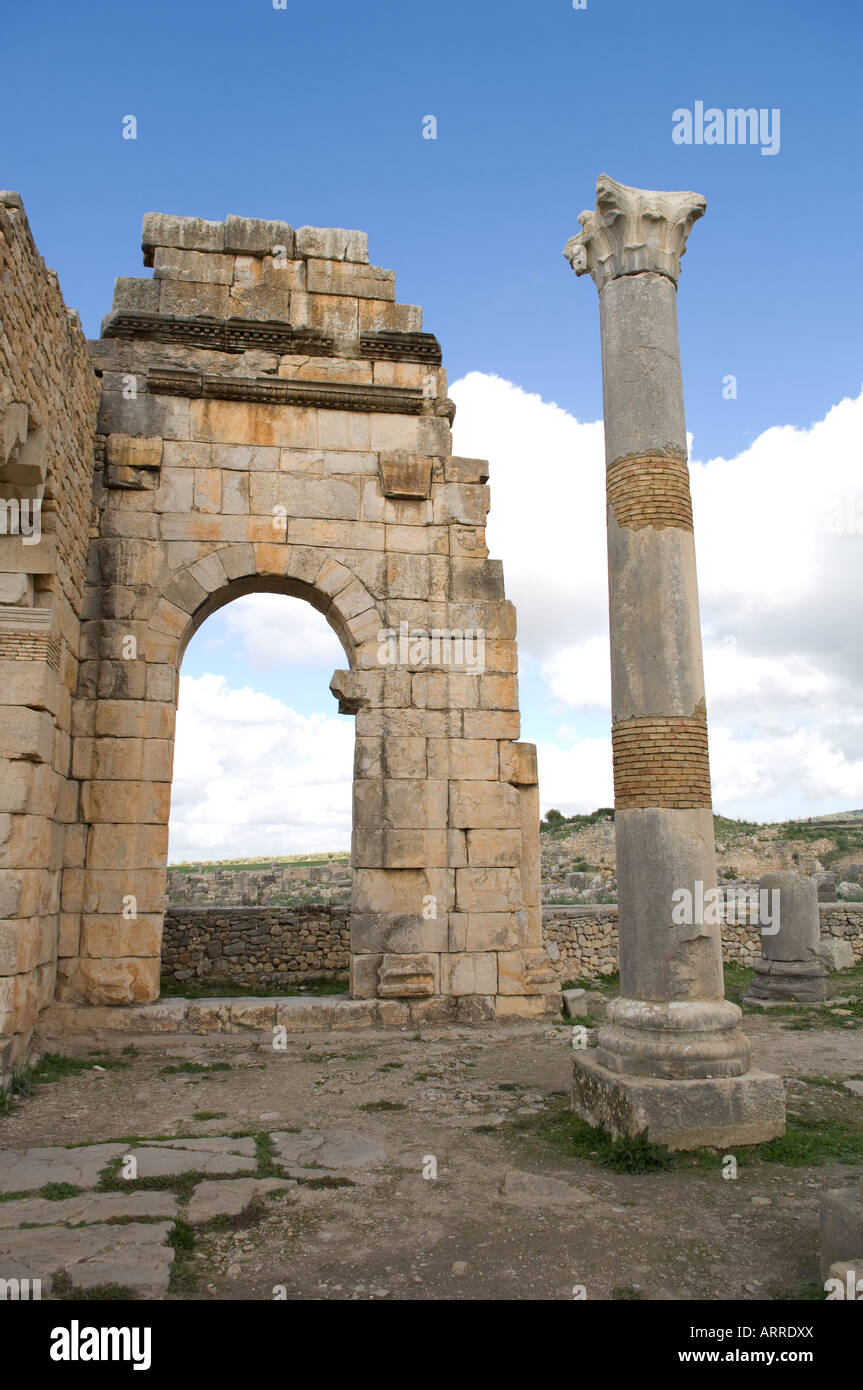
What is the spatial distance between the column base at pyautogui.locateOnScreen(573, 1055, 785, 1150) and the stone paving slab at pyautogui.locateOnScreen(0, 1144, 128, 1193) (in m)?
2.78

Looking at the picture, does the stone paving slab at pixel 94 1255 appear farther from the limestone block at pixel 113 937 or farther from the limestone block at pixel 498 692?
the limestone block at pixel 498 692

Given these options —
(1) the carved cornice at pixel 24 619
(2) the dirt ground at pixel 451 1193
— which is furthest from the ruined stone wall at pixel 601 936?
(1) the carved cornice at pixel 24 619

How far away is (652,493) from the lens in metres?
5.86

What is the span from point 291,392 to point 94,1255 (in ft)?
26.9

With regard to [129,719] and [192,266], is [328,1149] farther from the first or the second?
[192,266]

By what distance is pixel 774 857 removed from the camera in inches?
1010

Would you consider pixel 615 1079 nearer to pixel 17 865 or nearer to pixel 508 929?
pixel 508 929

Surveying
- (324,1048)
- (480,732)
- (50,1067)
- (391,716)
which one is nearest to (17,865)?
(50,1067)

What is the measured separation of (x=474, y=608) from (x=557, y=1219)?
21.4 feet

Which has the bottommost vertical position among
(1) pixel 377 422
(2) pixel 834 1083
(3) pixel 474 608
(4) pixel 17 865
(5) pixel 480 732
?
(2) pixel 834 1083

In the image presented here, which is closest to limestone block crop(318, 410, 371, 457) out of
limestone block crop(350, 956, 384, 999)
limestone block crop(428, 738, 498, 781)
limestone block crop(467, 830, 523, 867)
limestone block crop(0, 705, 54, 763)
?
limestone block crop(428, 738, 498, 781)

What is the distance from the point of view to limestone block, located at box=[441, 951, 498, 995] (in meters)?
8.75

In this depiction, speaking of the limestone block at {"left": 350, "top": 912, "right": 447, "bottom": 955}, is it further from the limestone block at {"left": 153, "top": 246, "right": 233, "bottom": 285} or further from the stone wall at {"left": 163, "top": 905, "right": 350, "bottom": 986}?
the limestone block at {"left": 153, "top": 246, "right": 233, "bottom": 285}

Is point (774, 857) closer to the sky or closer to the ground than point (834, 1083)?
closer to the sky
